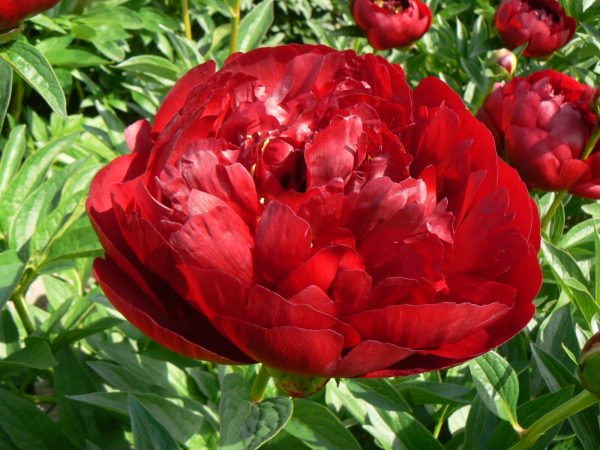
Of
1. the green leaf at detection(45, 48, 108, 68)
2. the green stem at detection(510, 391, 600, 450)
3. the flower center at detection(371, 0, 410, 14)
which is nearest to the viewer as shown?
the green stem at detection(510, 391, 600, 450)

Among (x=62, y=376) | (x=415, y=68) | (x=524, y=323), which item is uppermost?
(x=524, y=323)

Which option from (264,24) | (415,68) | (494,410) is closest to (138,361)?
(494,410)

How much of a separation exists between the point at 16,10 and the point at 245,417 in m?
0.40

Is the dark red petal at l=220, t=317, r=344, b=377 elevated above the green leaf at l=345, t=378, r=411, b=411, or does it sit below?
above

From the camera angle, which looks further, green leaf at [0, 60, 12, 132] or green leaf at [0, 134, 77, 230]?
green leaf at [0, 134, 77, 230]

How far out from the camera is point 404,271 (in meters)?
0.48

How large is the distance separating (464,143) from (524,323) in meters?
0.13

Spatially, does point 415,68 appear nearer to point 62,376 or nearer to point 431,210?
point 62,376

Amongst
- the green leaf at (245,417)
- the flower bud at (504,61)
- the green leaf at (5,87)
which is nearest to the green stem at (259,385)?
the green leaf at (245,417)

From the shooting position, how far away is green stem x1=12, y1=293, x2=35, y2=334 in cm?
86

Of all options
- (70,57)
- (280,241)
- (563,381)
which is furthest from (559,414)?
(70,57)

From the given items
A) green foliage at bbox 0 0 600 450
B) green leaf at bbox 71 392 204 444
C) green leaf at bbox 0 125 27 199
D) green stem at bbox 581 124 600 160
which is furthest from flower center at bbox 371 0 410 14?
green leaf at bbox 71 392 204 444

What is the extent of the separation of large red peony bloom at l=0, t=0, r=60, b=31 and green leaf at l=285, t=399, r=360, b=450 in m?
0.42

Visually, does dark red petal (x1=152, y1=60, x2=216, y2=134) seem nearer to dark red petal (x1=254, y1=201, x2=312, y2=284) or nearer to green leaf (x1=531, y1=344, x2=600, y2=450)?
dark red petal (x1=254, y1=201, x2=312, y2=284)
